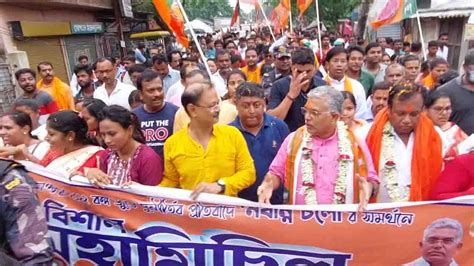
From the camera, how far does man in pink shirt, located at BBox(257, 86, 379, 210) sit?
2.44m

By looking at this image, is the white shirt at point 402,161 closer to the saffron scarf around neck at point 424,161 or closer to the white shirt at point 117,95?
the saffron scarf around neck at point 424,161

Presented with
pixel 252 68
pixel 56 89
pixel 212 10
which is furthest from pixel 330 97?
pixel 212 10

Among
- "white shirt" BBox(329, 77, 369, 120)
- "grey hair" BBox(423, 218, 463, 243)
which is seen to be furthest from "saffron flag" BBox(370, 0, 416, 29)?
"grey hair" BBox(423, 218, 463, 243)

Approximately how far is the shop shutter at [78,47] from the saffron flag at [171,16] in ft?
30.2

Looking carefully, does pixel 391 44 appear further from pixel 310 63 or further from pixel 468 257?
pixel 468 257

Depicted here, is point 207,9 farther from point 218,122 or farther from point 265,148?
point 265,148

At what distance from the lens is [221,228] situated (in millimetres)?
2385

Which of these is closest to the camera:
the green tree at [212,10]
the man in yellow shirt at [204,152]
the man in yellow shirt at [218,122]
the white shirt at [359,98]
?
the man in yellow shirt at [204,152]

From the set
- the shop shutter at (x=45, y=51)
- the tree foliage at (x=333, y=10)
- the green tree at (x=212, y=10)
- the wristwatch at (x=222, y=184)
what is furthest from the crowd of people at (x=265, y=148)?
the green tree at (x=212, y=10)

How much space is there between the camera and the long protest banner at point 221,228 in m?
2.24

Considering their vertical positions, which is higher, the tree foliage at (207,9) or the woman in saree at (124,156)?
the tree foliage at (207,9)

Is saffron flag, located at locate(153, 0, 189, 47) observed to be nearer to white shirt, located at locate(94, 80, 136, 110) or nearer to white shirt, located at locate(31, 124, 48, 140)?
white shirt, located at locate(94, 80, 136, 110)

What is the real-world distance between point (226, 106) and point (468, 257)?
2118 millimetres

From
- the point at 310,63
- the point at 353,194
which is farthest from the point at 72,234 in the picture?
the point at 310,63
